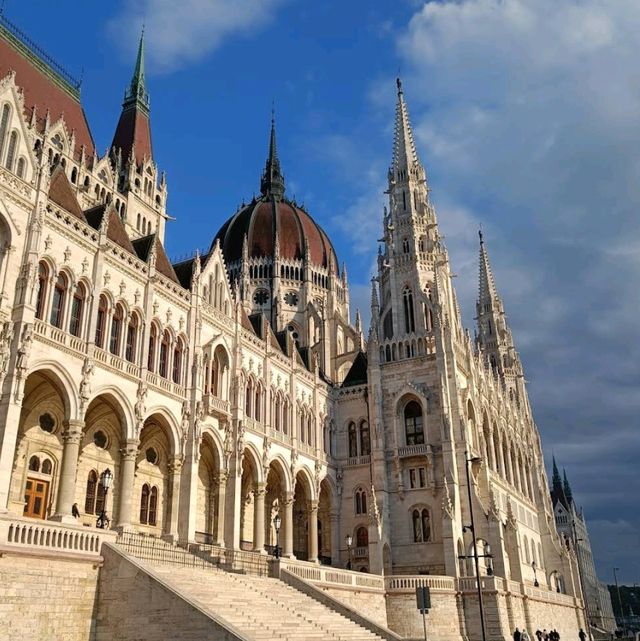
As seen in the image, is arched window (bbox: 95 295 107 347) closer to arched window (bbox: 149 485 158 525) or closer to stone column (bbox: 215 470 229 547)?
arched window (bbox: 149 485 158 525)

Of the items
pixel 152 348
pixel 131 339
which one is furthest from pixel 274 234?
pixel 131 339

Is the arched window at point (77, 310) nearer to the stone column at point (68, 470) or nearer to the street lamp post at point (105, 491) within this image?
the stone column at point (68, 470)

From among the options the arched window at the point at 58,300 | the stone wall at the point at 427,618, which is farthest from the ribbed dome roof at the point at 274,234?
the arched window at the point at 58,300

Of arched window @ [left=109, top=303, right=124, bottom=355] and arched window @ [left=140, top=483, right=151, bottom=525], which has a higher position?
arched window @ [left=109, top=303, right=124, bottom=355]

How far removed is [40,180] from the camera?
28219 millimetres

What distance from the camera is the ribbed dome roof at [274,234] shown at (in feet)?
240

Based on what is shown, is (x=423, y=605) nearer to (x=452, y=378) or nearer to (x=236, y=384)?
(x=236, y=384)

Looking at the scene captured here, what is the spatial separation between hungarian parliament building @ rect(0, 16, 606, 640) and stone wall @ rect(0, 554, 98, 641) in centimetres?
19

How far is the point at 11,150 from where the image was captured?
28.1m

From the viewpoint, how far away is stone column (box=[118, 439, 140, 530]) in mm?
29308

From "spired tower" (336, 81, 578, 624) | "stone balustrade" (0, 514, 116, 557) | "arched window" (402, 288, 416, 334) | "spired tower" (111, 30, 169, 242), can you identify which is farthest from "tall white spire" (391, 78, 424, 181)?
"stone balustrade" (0, 514, 116, 557)

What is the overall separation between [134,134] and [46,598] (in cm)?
3785

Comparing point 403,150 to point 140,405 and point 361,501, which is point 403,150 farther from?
point 140,405

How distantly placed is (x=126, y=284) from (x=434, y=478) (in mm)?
24092
